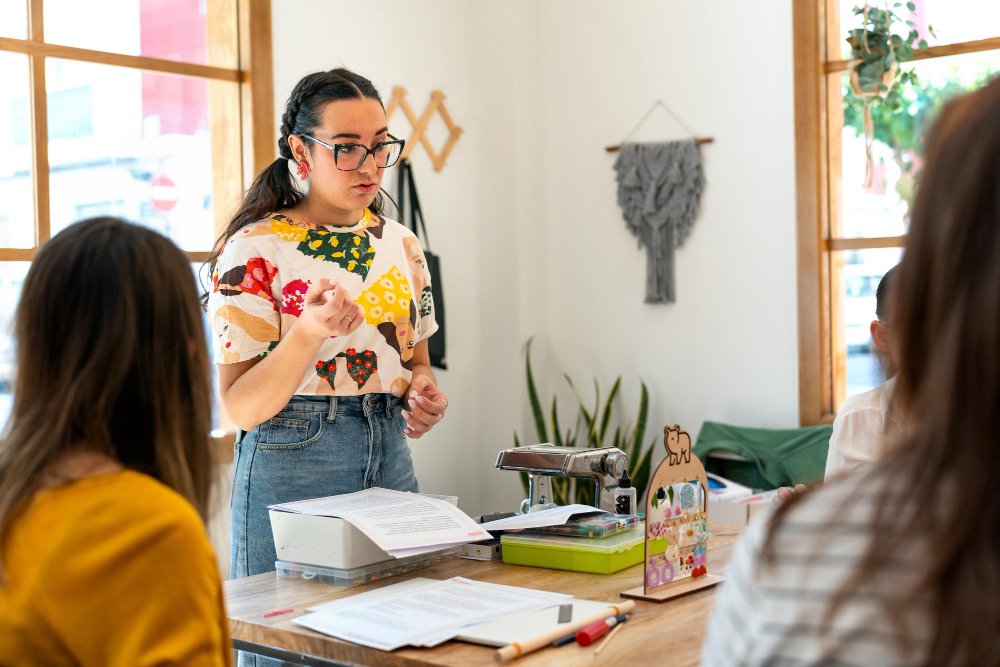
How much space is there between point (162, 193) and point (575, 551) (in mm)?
2554

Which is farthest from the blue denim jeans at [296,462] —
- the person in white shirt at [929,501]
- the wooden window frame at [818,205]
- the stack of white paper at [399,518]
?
the wooden window frame at [818,205]

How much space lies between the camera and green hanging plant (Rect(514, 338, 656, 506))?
4730 millimetres

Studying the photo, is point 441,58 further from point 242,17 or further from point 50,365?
point 50,365

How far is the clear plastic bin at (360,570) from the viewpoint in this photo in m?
1.91

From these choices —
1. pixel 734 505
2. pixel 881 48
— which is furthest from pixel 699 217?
pixel 734 505

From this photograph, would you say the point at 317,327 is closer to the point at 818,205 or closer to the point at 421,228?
the point at 421,228

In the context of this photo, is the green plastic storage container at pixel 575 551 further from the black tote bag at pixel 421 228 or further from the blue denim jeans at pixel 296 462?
the black tote bag at pixel 421 228

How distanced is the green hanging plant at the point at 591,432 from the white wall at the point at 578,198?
9 cm

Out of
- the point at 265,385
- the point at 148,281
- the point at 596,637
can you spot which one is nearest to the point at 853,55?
the point at 265,385

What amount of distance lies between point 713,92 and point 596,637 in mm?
3491

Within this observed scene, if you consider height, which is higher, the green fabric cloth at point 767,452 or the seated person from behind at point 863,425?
the seated person from behind at point 863,425

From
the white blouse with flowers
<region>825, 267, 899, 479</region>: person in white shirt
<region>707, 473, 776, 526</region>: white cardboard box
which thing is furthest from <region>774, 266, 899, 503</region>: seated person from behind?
<region>707, 473, 776, 526</region>: white cardboard box

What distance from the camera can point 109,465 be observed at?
1207 millimetres

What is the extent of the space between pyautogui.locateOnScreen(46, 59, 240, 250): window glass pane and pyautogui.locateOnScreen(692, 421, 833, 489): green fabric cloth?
6.85ft
